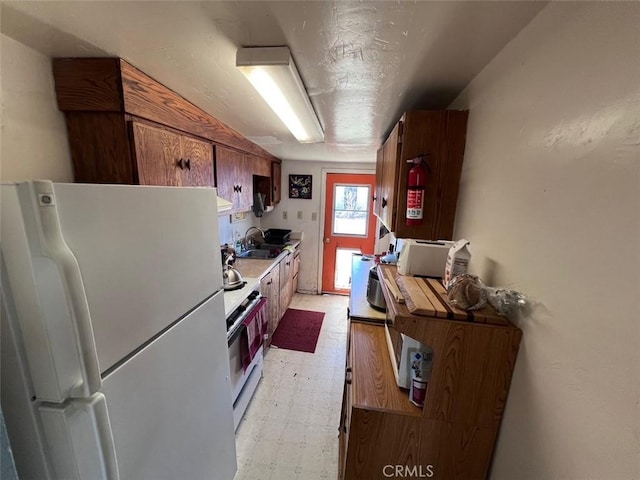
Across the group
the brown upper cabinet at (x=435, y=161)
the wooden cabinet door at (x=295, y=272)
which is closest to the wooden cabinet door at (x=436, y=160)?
the brown upper cabinet at (x=435, y=161)

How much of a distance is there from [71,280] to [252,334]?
1498 millimetres

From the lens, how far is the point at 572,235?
1.87 feet

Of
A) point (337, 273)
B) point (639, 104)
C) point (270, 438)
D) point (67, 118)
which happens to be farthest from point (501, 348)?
point (337, 273)

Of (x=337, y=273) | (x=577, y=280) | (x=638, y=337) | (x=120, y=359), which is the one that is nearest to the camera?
(x=638, y=337)

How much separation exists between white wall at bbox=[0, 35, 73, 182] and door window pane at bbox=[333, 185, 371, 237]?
3.18 m

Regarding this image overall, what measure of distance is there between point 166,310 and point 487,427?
3.78 feet

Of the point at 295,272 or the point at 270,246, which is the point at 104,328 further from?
the point at 295,272

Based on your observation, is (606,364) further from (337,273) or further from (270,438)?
(337,273)

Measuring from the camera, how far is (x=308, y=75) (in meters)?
0.98

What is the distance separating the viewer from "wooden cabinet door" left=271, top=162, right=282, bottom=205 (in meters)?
3.50

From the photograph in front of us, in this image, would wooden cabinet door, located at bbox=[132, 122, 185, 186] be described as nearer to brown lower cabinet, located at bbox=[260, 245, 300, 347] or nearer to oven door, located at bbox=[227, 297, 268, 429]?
oven door, located at bbox=[227, 297, 268, 429]

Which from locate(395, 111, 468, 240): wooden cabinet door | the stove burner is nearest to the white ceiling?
locate(395, 111, 468, 240): wooden cabinet door

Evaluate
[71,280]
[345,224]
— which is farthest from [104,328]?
[345,224]

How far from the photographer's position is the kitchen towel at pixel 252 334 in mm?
1771
